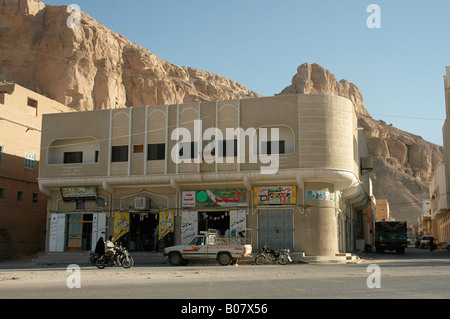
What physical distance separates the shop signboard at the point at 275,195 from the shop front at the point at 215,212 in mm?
726

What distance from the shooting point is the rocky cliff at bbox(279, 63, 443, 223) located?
129500 mm

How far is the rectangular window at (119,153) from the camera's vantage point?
101 ft

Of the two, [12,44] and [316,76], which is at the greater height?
[316,76]

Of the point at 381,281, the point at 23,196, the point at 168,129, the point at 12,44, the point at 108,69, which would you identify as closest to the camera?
the point at 381,281

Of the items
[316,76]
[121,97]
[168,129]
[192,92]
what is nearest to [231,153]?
[168,129]

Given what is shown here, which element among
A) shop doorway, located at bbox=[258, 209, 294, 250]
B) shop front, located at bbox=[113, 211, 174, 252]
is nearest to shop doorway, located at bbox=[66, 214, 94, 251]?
shop front, located at bbox=[113, 211, 174, 252]

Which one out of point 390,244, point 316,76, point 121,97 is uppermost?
point 316,76

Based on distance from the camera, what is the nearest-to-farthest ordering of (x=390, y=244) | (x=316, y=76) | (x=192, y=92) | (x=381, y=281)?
(x=381, y=281), (x=390, y=244), (x=192, y=92), (x=316, y=76)

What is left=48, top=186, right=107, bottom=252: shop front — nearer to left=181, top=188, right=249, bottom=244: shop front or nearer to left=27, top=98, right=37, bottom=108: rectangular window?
left=181, top=188, right=249, bottom=244: shop front

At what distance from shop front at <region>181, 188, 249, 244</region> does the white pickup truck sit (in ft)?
11.2

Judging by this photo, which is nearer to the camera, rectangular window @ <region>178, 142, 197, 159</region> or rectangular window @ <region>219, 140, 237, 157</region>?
rectangular window @ <region>219, 140, 237, 157</region>

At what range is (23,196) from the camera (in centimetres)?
3688

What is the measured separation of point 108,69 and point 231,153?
5157cm

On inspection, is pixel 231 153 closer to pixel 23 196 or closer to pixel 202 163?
pixel 202 163
